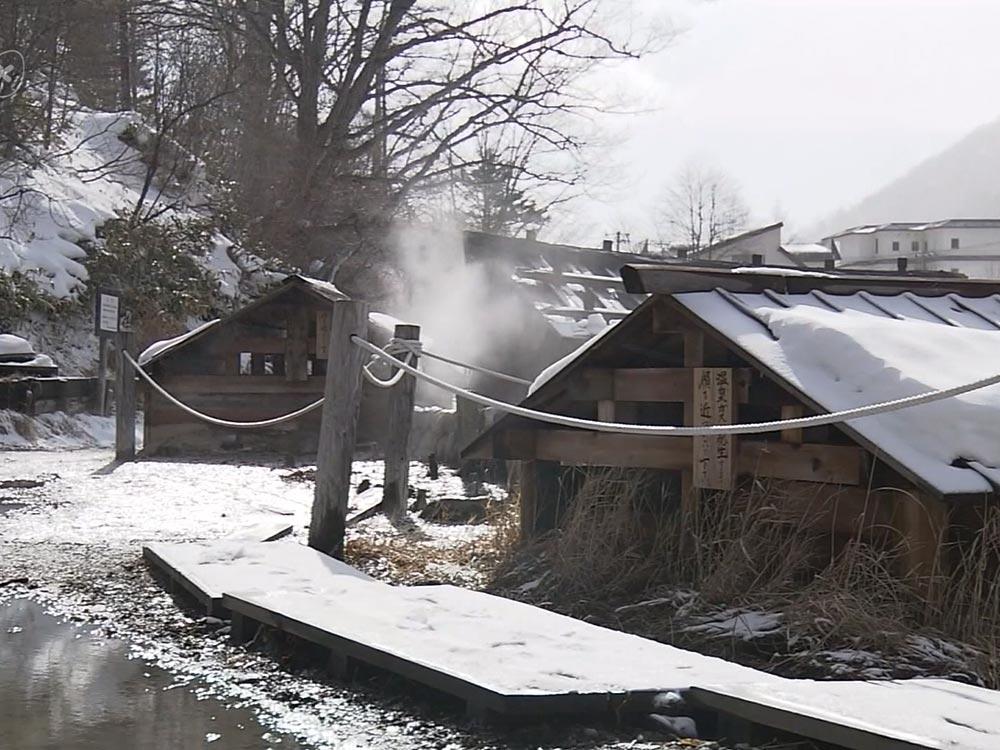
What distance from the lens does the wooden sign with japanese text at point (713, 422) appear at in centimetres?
657

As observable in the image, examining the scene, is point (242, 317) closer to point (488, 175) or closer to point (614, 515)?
point (614, 515)

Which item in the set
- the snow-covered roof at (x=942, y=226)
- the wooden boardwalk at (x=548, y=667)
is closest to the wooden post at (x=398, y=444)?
the wooden boardwalk at (x=548, y=667)

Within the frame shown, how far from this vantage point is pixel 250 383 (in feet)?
52.4

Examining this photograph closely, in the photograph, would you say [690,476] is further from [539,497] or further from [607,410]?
[539,497]

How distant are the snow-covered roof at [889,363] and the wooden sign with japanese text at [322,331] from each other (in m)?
9.13

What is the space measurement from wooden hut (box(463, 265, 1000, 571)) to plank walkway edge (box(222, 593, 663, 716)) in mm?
1871

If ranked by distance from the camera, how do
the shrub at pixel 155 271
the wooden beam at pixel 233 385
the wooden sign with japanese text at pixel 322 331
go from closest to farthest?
the wooden sign with japanese text at pixel 322 331, the wooden beam at pixel 233 385, the shrub at pixel 155 271

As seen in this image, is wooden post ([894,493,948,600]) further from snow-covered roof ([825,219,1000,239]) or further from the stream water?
snow-covered roof ([825,219,1000,239])

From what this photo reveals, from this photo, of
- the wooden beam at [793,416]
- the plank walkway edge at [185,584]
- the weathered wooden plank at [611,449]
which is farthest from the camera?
the weathered wooden plank at [611,449]

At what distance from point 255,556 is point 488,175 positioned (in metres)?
25.3

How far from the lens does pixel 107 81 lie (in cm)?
3038

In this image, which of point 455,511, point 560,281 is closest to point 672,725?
point 455,511

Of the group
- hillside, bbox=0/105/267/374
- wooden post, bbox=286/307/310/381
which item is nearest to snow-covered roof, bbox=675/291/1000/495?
wooden post, bbox=286/307/310/381

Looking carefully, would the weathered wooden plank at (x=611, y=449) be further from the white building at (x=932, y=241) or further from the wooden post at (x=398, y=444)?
the white building at (x=932, y=241)
